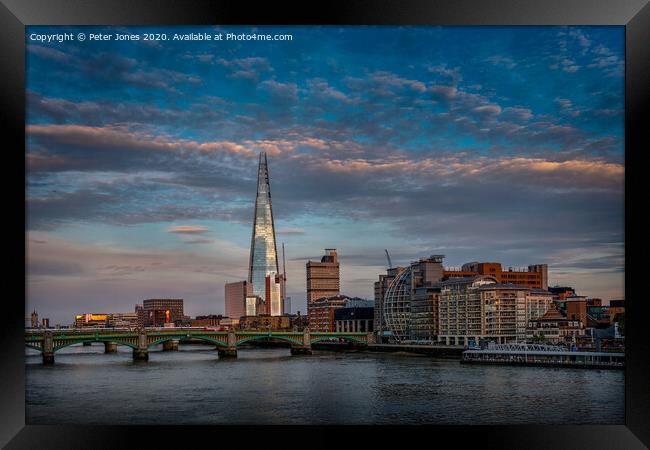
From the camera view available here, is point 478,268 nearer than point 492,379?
No

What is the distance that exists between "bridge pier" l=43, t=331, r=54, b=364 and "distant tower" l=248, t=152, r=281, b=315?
28.9 m

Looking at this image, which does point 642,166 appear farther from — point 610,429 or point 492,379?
point 492,379

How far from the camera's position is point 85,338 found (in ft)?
73.5

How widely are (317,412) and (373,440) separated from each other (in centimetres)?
399

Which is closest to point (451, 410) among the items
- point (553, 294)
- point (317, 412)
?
point (317, 412)

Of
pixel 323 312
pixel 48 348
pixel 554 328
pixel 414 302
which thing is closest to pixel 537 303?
pixel 554 328

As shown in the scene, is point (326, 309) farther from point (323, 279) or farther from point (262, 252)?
point (262, 252)

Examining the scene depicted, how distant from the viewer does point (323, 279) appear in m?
56.4

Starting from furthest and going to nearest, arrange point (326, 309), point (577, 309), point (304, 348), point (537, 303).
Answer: point (326, 309) < point (304, 348) < point (537, 303) < point (577, 309)

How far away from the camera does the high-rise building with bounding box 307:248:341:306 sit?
56.1m

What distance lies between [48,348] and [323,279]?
36590 mm

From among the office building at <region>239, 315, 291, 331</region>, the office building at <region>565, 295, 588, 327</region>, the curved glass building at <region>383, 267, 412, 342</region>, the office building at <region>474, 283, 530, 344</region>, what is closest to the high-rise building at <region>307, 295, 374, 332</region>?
the office building at <region>239, 315, 291, 331</region>

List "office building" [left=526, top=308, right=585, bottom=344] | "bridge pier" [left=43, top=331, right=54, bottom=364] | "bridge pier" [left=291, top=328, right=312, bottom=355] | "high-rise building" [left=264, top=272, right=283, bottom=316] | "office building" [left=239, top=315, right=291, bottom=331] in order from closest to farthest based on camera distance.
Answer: "bridge pier" [left=43, top=331, right=54, bottom=364] < "office building" [left=526, top=308, right=585, bottom=344] < "bridge pier" [left=291, top=328, right=312, bottom=355] < "office building" [left=239, top=315, right=291, bottom=331] < "high-rise building" [left=264, top=272, right=283, bottom=316]

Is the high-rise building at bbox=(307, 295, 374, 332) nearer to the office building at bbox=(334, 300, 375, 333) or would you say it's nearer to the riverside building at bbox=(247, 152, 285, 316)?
the office building at bbox=(334, 300, 375, 333)
